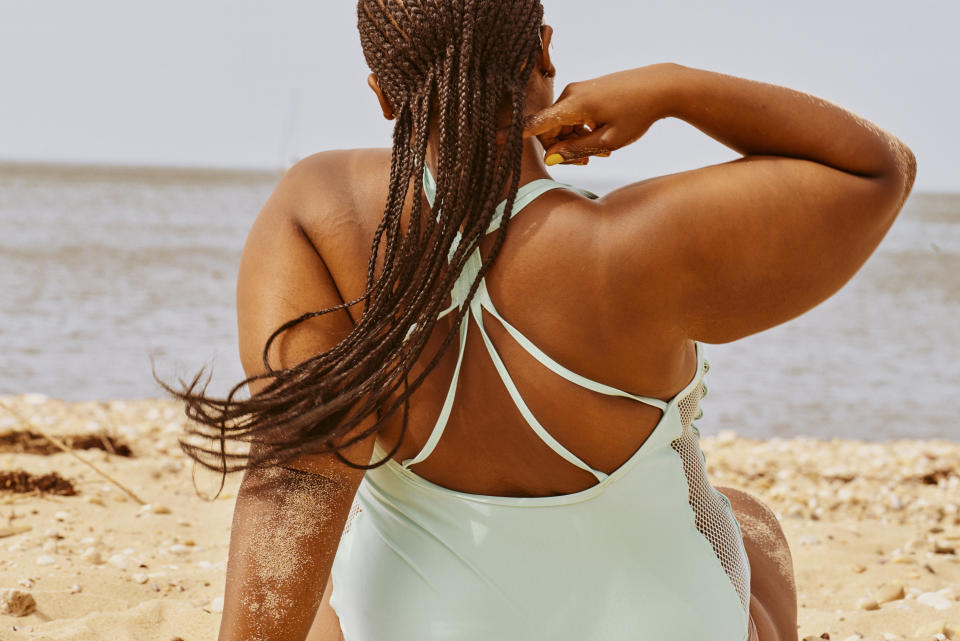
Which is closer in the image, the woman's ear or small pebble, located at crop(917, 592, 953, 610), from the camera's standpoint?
the woman's ear

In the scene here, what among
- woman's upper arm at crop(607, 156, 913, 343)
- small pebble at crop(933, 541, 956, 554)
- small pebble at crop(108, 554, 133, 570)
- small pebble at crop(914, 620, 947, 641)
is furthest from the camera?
small pebble at crop(933, 541, 956, 554)

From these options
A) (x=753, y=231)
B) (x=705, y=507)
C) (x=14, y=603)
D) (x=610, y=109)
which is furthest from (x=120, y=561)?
(x=753, y=231)

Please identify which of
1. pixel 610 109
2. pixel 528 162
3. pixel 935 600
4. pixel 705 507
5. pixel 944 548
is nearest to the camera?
pixel 610 109

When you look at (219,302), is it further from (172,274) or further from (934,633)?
(934,633)

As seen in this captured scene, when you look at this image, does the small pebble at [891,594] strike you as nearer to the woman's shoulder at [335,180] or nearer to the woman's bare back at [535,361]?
the woman's bare back at [535,361]

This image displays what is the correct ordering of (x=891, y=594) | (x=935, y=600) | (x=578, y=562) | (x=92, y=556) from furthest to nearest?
1. (x=92, y=556)
2. (x=891, y=594)
3. (x=935, y=600)
4. (x=578, y=562)

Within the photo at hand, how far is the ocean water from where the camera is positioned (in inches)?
296

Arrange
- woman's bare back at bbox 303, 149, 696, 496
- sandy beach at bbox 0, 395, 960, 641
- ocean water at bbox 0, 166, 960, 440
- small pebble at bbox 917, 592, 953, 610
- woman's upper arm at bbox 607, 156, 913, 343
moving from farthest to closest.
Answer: ocean water at bbox 0, 166, 960, 440 < small pebble at bbox 917, 592, 953, 610 < sandy beach at bbox 0, 395, 960, 641 < woman's bare back at bbox 303, 149, 696, 496 < woman's upper arm at bbox 607, 156, 913, 343

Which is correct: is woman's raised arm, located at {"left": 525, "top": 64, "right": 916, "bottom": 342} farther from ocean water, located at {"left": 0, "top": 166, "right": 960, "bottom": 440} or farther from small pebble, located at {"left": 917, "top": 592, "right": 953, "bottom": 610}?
ocean water, located at {"left": 0, "top": 166, "right": 960, "bottom": 440}

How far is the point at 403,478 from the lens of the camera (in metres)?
1.81

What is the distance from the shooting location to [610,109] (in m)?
1.48

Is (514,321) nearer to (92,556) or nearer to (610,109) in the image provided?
(610,109)

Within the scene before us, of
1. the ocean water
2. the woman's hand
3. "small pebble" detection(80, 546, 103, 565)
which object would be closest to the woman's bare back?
the woman's hand

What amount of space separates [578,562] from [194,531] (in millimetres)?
2556
